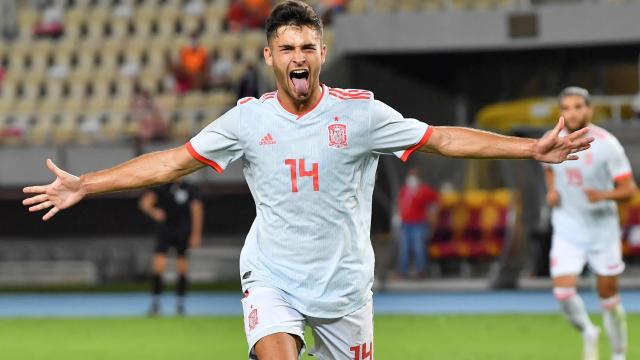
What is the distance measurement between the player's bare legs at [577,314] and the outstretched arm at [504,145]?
493 centimetres

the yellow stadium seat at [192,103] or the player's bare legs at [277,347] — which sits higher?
the yellow stadium seat at [192,103]

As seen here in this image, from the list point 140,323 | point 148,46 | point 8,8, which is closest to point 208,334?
point 140,323

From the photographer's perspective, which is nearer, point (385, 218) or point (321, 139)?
point (321, 139)

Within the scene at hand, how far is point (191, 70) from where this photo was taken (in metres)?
25.7

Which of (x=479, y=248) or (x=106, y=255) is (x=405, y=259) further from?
(x=106, y=255)

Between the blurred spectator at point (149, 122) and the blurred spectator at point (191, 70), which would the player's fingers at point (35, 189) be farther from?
the blurred spectator at point (191, 70)

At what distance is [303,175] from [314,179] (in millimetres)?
53

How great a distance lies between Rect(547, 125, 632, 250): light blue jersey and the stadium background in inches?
228

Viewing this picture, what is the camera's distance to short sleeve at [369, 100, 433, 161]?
246 inches

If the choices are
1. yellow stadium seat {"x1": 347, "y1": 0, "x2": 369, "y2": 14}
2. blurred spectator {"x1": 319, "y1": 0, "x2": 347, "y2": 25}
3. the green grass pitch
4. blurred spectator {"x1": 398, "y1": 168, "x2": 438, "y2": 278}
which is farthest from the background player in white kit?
yellow stadium seat {"x1": 347, "y1": 0, "x2": 369, "y2": 14}

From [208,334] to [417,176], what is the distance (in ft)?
27.3

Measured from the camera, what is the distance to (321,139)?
241 inches

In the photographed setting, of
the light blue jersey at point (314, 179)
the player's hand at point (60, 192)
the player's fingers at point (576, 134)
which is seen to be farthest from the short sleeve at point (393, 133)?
the player's hand at point (60, 192)

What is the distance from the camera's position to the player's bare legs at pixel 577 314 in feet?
35.2
